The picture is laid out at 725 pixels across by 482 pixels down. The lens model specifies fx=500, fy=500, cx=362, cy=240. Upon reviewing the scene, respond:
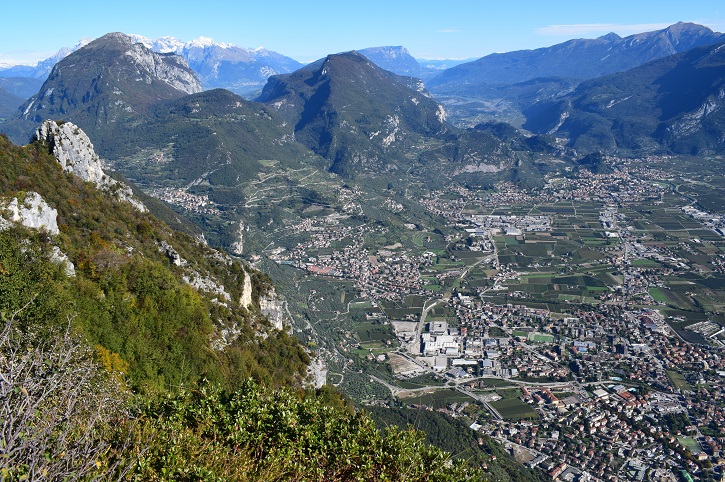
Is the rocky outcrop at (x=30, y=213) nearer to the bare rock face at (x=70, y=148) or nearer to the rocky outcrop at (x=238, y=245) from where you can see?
the bare rock face at (x=70, y=148)

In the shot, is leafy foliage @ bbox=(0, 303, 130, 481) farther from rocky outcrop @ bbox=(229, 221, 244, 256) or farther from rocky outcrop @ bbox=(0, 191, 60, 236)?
rocky outcrop @ bbox=(229, 221, 244, 256)

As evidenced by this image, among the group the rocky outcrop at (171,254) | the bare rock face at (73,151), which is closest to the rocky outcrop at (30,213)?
the rocky outcrop at (171,254)

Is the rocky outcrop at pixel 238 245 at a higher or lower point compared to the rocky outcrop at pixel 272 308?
lower

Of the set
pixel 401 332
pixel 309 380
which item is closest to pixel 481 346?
pixel 401 332

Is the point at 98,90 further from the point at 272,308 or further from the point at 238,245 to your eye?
the point at 272,308

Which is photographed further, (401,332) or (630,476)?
(401,332)

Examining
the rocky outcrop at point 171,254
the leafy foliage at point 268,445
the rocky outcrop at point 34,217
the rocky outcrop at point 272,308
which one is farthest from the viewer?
the rocky outcrop at point 272,308

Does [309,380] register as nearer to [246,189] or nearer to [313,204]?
[313,204]
